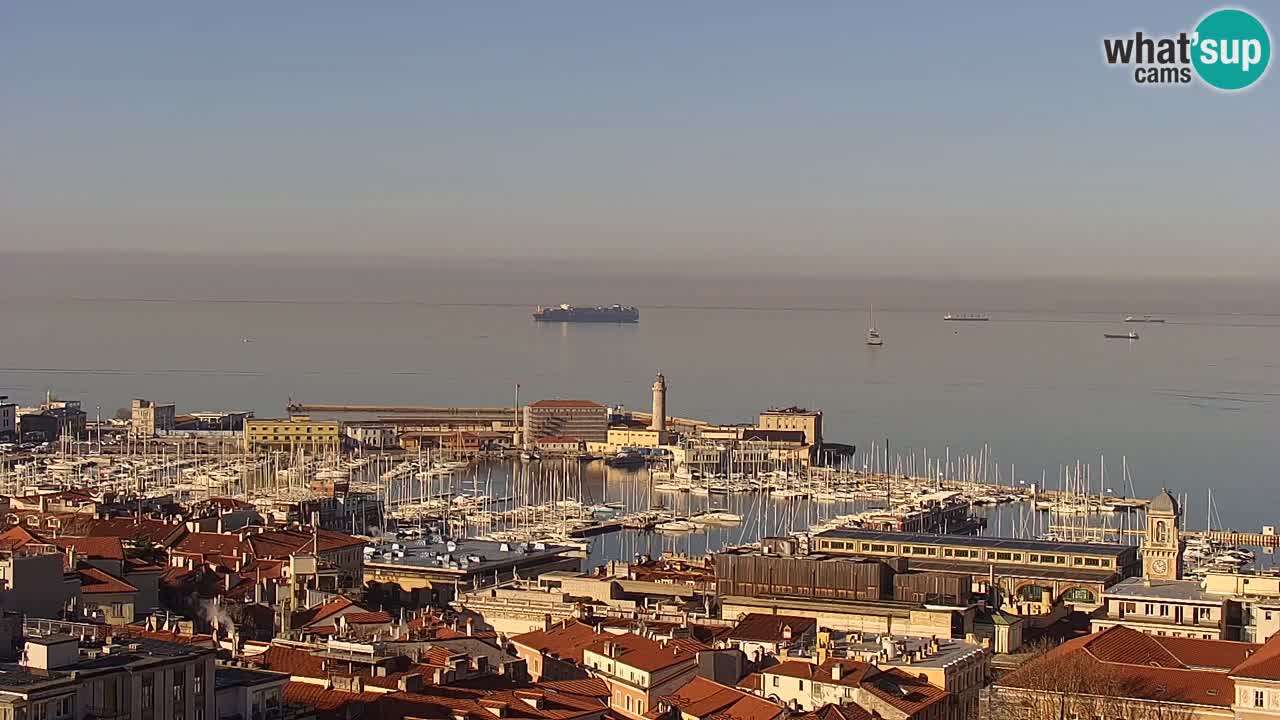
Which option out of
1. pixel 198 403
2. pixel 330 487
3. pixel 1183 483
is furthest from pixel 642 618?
pixel 198 403

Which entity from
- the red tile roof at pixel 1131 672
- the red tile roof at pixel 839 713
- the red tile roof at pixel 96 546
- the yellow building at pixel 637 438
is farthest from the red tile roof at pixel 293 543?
Result: the yellow building at pixel 637 438

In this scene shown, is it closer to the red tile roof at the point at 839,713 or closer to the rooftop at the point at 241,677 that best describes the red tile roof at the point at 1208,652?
the red tile roof at the point at 839,713

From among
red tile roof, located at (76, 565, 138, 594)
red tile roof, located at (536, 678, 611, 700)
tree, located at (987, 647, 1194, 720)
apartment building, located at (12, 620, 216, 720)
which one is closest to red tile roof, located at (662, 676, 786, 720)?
red tile roof, located at (536, 678, 611, 700)

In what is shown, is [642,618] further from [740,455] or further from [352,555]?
[740,455]

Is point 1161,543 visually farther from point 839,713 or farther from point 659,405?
point 659,405

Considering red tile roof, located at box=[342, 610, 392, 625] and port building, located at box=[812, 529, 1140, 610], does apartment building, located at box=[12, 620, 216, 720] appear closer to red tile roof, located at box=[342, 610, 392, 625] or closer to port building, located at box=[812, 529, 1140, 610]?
red tile roof, located at box=[342, 610, 392, 625]
